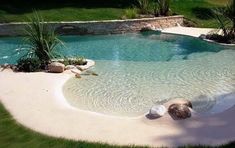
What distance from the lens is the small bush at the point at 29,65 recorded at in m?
13.2

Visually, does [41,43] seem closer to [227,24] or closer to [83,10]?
[227,24]

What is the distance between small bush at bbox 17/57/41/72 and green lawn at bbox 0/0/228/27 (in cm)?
828

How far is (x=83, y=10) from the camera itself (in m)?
22.9

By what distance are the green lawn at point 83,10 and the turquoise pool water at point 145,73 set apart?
1912 mm

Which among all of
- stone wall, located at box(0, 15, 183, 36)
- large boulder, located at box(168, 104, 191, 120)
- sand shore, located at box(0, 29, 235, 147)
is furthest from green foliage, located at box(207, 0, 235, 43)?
large boulder, located at box(168, 104, 191, 120)

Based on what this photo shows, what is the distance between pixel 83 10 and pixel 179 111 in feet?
49.4

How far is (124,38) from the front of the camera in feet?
66.0

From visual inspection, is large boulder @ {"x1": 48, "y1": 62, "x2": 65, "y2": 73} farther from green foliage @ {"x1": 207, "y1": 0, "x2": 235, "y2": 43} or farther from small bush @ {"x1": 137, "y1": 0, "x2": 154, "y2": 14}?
small bush @ {"x1": 137, "y1": 0, "x2": 154, "y2": 14}

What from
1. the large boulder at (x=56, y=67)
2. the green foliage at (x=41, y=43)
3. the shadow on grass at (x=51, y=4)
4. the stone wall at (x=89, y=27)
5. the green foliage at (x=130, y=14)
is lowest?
the stone wall at (x=89, y=27)

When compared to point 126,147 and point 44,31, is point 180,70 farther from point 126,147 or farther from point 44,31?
point 126,147

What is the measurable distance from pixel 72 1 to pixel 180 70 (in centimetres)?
1213

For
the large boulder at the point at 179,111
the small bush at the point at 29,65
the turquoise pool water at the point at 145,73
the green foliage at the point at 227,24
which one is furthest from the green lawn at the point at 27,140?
the green foliage at the point at 227,24

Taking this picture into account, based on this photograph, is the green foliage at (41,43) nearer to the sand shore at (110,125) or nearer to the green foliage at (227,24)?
the sand shore at (110,125)

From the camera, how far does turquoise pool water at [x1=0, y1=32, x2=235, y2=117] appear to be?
10320 mm
